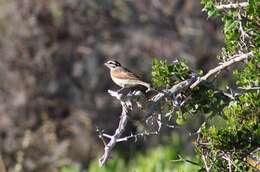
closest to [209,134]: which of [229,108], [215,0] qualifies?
[229,108]

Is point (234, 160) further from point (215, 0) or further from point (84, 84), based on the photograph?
point (84, 84)

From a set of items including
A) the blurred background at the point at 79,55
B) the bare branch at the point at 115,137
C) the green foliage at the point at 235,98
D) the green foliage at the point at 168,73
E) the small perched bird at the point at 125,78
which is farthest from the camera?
the blurred background at the point at 79,55

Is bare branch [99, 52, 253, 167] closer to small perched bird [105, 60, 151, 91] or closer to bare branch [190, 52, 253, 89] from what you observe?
bare branch [190, 52, 253, 89]

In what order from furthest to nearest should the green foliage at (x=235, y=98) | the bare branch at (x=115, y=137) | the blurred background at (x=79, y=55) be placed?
the blurred background at (x=79, y=55), the green foliage at (x=235, y=98), the bare branch at (x=115, y=137)

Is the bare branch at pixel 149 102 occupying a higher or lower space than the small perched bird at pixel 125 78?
higher

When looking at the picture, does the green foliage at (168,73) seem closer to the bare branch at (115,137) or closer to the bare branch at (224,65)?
the bare branch at (224,65)

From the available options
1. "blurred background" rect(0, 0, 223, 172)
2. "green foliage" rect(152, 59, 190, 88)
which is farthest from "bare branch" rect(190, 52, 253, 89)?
"blurred background" rect(0, 0, 223, 172)

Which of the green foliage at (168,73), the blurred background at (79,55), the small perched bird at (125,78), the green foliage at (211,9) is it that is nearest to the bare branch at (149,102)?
the green foliage at (168,73)

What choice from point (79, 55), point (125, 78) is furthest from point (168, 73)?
point (79, 55)

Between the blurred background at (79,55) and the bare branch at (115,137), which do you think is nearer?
the bare branch at (115,137)

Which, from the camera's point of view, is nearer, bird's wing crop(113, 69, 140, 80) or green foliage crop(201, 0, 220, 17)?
green foliage crop(201, 0, 220, 17)

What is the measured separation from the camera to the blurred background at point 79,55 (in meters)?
17.2

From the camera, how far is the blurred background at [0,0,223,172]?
17172 millimetres

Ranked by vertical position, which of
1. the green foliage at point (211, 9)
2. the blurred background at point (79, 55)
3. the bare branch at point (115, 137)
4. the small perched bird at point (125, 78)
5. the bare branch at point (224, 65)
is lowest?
the blurred background at point (79, 55)
